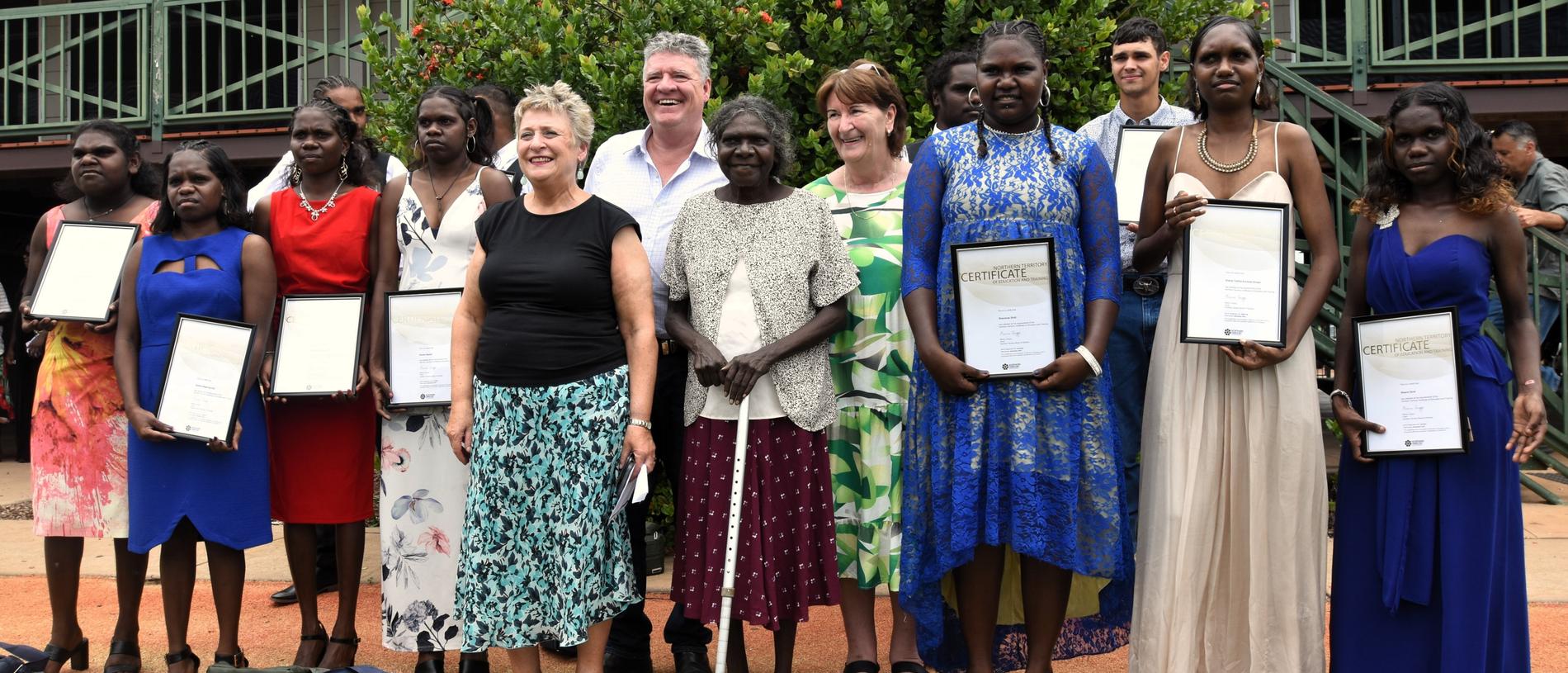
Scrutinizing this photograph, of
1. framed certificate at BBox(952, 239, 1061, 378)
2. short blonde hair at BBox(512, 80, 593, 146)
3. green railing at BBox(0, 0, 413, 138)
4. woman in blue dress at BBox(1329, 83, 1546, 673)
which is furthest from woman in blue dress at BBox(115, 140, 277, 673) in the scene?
green railing at BBox(0, 0, 413, 138)

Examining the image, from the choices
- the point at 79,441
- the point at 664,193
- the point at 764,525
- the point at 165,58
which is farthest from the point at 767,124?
the point at 165,58

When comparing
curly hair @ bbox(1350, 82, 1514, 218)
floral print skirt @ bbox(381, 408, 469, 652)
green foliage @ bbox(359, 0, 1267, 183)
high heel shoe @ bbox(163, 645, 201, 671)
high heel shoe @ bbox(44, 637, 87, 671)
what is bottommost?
high heel shoe @ bbox(44, 637, 87, 671)

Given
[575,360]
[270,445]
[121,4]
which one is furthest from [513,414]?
[121,4]

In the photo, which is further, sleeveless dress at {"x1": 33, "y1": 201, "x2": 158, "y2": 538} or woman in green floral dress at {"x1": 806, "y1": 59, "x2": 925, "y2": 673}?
sleeveless dress at {"x1": 33, "y1": 201, "x2": 158, "y2": 538}

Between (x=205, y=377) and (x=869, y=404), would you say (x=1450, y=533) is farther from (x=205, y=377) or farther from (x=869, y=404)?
(x=205, y=377)

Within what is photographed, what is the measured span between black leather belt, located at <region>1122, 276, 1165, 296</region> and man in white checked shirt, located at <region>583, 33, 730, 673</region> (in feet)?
5.05

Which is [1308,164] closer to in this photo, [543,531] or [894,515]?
[894,515]

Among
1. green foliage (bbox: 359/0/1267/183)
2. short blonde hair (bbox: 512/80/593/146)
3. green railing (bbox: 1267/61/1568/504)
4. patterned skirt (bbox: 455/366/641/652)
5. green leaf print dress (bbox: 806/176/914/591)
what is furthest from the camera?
green railing (bbox: 1267/61/1568/504)

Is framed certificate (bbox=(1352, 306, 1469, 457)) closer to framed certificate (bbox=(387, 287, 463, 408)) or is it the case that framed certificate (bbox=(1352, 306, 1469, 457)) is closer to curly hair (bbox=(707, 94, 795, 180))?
curly hair (bbox=(707, 94, 795, 180))

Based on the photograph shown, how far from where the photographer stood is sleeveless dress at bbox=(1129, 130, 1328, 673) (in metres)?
3.86

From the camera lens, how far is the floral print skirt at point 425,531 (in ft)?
15.2

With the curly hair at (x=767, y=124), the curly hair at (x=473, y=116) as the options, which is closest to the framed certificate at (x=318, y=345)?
the curly hair at (x=473, y=116)

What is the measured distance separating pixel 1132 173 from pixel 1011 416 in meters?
1.20

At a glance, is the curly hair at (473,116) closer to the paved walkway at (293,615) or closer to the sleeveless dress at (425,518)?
the sleeveless dress at (425,518)
